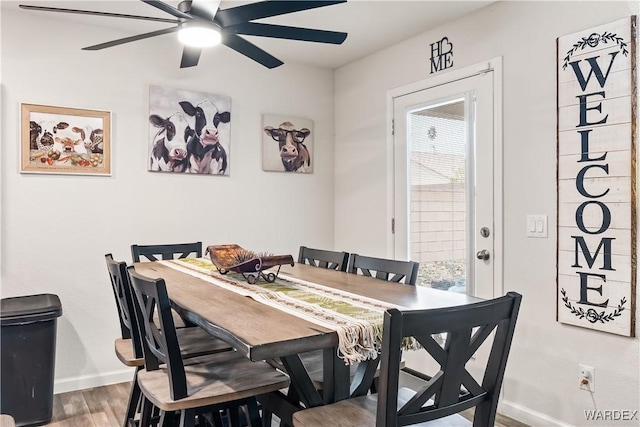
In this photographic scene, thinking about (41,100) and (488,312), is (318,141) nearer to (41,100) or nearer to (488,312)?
(41,100)

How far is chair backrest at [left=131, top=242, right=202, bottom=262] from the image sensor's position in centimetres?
306

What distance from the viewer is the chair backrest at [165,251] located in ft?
10.0

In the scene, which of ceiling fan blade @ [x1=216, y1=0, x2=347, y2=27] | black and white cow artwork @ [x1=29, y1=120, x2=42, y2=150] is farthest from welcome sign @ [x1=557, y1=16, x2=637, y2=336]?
black and white cow artwork @ [x1=29, y1=120, x2=42, y2=150]

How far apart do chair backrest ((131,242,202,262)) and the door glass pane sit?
1.58 m

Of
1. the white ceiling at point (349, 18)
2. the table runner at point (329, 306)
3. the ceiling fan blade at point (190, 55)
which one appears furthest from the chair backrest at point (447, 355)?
the white ceiling at point (349, 18)

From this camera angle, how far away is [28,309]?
107 inches

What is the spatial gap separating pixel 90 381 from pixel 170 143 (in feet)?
5.79

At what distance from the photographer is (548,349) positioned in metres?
2.62

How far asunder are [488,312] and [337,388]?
0.67 meters

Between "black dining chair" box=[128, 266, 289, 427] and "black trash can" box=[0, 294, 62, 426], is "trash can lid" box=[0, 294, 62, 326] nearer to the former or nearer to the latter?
"black trash can" box=[0, 294, 62, 426]

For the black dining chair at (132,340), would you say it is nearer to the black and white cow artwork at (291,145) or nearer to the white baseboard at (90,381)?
the white baseboard at (90,381)

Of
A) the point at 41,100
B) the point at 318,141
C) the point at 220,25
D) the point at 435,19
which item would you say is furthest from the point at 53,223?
the point at 435,19

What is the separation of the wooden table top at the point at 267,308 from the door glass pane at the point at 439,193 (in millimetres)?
1077

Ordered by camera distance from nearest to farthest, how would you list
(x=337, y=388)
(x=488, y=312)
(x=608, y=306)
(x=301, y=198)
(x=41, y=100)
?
(x=488, y=312) < (x=337, y=388) < (x=608, y=306) < (x=41, y=100) < (x=301, y=198)
